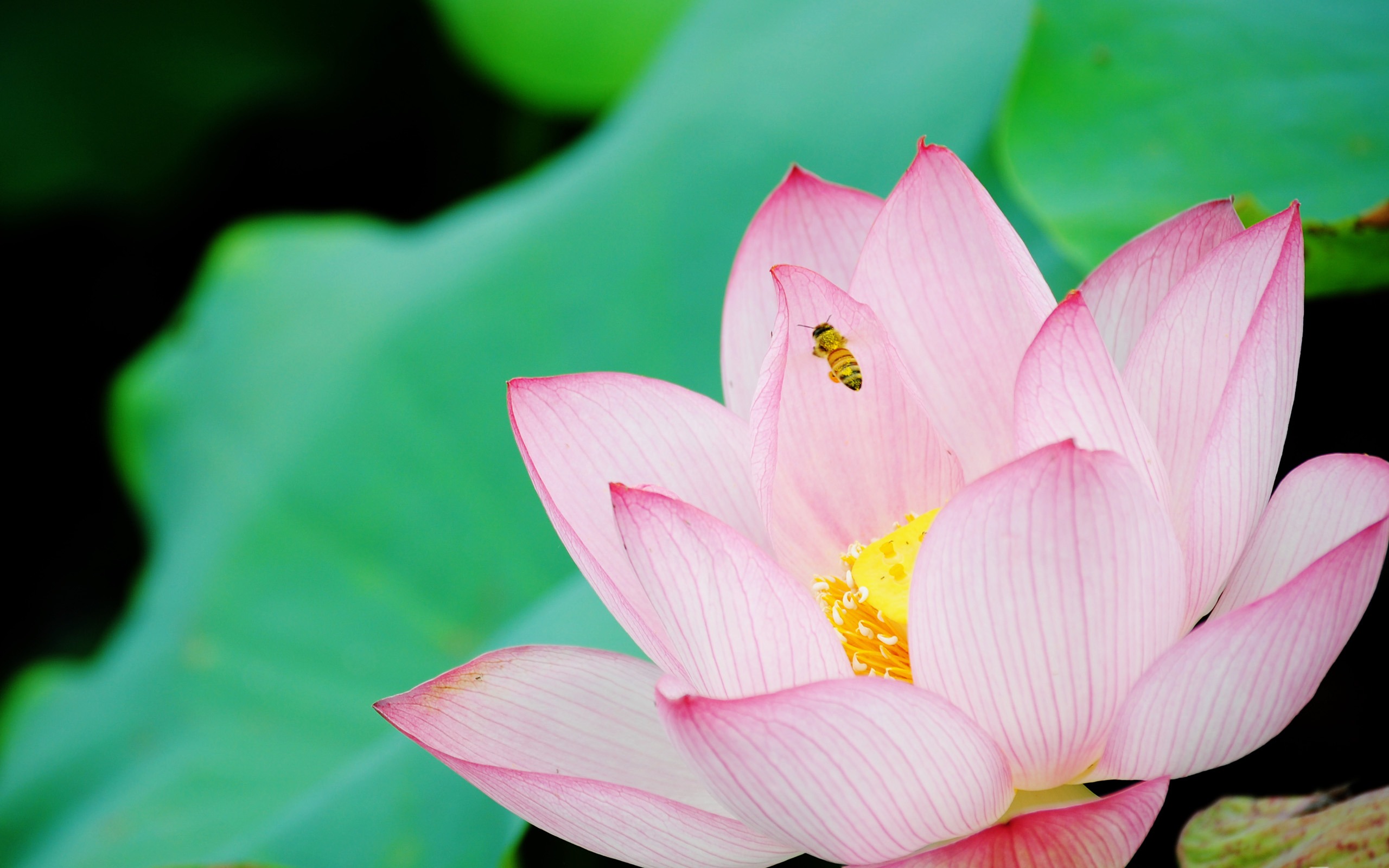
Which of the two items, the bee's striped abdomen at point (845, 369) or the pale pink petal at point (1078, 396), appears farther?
the bee's striped abdomen at point (845, 369)

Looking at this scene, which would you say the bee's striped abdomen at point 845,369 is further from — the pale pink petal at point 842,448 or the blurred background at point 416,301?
the blurred background at point 416,301

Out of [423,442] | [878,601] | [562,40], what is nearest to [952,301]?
[878,601]

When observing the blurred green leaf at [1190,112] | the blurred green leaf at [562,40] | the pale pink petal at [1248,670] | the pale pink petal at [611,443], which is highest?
the blurred green leaf at [562,40]

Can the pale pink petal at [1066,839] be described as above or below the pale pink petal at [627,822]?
below

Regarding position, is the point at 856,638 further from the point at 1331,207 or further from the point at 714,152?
the point at 714,152

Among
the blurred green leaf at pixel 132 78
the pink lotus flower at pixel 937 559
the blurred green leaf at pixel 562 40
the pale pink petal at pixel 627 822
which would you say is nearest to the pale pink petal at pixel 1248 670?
the pink lotus flower at pixel 937 559

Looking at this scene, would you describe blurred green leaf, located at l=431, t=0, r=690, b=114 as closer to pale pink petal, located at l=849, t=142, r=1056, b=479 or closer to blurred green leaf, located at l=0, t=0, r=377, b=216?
blurred green leaf, located at l=0, t=0, r=377, b=216

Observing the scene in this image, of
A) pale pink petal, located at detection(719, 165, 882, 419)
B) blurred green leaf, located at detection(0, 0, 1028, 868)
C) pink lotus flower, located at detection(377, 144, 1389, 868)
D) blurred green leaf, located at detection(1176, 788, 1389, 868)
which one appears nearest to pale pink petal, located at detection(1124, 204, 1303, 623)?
pink lotus flower, located at detection(377, 144, 1389, 868)

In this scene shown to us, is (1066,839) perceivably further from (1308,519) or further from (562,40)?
(562,40)

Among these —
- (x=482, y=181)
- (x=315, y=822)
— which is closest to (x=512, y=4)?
→ (x=482, y=181)
